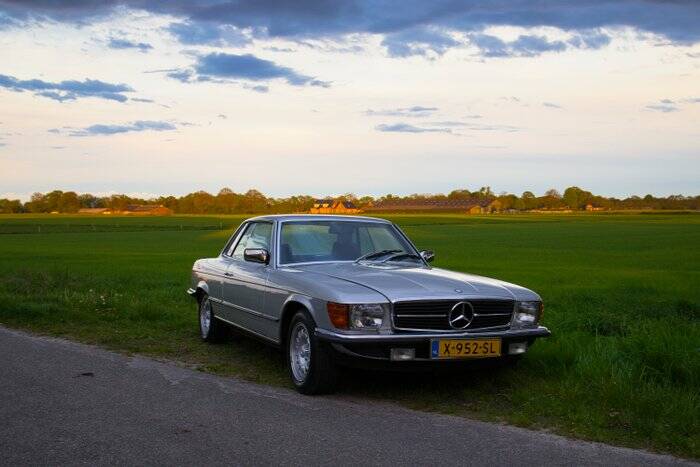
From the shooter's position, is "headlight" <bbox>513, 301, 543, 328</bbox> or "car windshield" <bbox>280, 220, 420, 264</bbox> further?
"car windshield" <bbox>280, 220, 420, 264</bbox>

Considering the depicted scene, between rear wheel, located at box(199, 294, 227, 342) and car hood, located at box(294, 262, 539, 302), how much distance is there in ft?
7.18

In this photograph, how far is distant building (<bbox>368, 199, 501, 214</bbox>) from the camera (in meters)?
172

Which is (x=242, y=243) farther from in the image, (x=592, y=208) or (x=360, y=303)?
(x=592, y=208)

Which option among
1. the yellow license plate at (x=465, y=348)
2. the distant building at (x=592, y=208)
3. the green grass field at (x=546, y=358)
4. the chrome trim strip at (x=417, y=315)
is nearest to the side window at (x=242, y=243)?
the green grass field at (x=546, y=358)

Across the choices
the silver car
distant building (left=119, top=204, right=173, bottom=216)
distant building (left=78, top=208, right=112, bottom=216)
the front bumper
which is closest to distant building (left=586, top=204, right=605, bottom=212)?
distant building (left=119, top=204, right=173, bottom=216)

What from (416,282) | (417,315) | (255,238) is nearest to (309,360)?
(417,315)

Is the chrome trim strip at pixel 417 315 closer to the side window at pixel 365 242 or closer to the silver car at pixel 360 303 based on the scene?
the silver car at pixel 360 303

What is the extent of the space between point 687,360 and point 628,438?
76.1 inches

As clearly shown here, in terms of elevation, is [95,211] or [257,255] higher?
[257,255]

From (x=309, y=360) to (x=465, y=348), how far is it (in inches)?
51.1

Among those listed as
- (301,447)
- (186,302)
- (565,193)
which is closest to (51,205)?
(565,193)

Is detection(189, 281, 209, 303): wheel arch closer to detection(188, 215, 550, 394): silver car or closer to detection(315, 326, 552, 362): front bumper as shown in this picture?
detection(188, 215, 550, 394): silver car

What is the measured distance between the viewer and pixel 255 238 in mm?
8531

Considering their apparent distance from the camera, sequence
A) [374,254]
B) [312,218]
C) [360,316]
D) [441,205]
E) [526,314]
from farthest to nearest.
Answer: [441,205] < [312,218] < [374,254] < [526,314] < [360,316]
